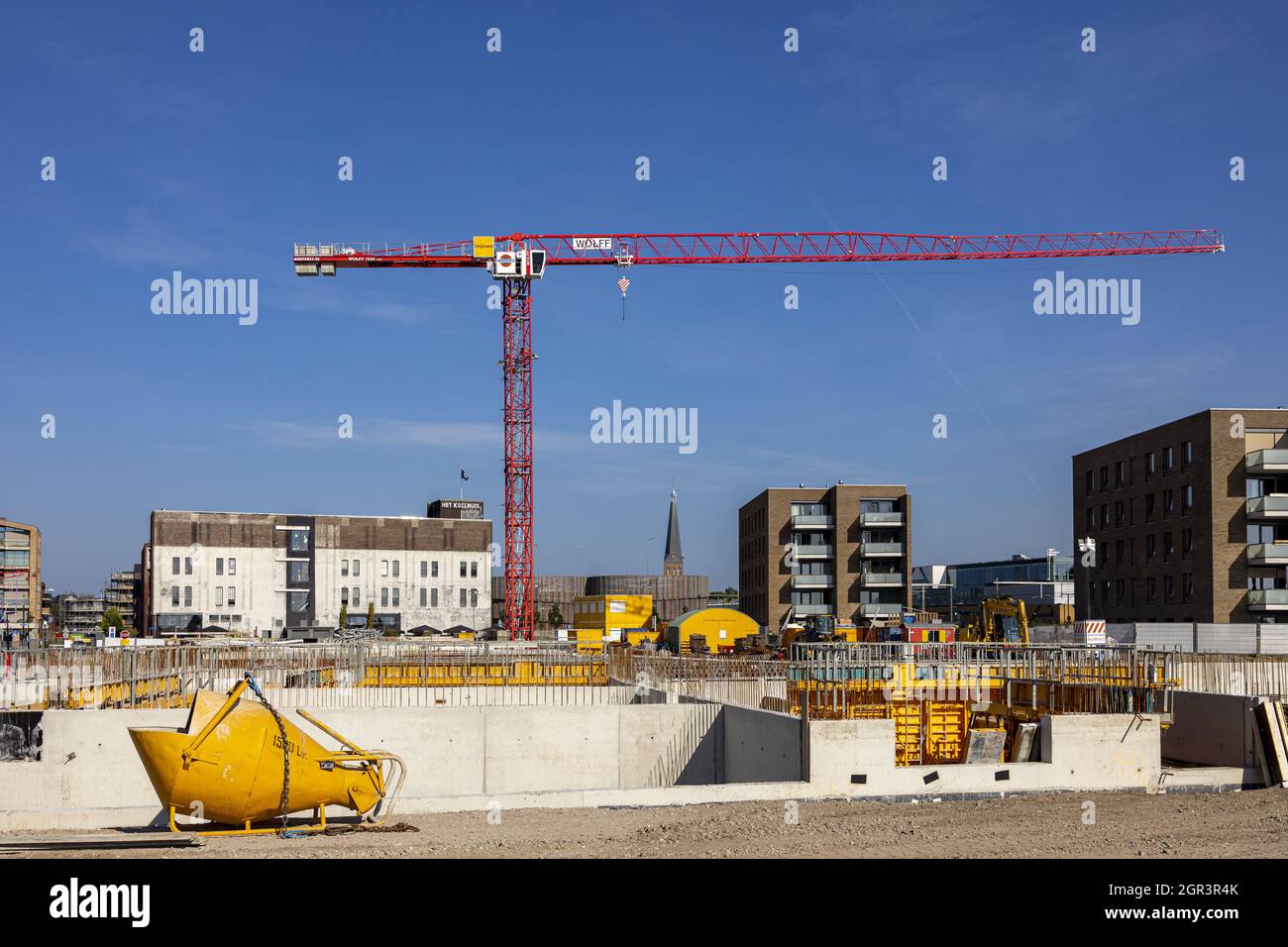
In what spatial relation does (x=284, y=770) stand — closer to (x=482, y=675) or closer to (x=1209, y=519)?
(x=482, y=675)

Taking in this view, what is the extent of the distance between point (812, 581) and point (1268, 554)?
121ft

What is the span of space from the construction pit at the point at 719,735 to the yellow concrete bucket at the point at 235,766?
205 millimetres

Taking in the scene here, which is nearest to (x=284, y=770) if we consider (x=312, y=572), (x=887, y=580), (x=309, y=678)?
(x=309, y=678)

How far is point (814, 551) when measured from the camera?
91312mm

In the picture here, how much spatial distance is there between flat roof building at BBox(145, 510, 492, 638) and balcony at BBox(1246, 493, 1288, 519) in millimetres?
65680

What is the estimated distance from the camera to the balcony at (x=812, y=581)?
9162cm

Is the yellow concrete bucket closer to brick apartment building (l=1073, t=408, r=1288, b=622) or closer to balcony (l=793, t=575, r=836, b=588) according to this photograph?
brick apartment building (l=1073, t=408, r=1288, b=622)

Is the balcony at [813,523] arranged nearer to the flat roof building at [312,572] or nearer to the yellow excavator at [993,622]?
the flat roof building at [312,572]

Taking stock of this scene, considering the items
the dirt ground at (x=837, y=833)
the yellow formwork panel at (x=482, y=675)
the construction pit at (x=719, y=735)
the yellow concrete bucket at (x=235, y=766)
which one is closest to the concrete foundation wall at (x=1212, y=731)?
the construction pit at (x=719, y=735)

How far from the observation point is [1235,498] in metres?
60.1

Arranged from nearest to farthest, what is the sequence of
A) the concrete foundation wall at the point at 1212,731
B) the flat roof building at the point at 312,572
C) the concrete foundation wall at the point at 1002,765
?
the concrete foundation wall at the point at 1002,765
the concrete foundation wall at the point at 1212,731
the flat roof building at the point at 312,572
